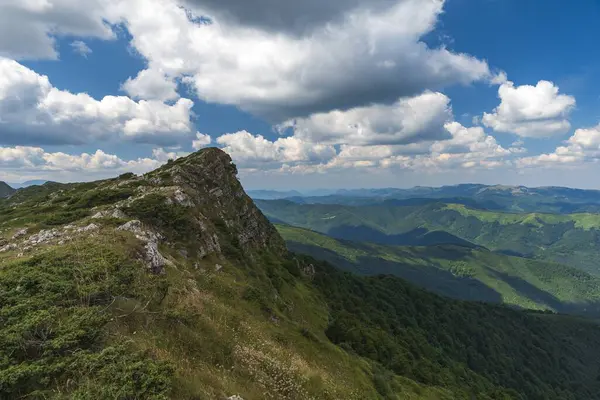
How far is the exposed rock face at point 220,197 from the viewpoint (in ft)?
246

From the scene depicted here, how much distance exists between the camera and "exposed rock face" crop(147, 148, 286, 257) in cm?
7506

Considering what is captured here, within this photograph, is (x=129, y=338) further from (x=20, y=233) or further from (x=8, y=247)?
(x=20, y=233)

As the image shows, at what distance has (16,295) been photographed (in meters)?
18.7

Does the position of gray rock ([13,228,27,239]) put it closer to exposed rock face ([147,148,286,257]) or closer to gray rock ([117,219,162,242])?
gray rock ([117,219,162,242])

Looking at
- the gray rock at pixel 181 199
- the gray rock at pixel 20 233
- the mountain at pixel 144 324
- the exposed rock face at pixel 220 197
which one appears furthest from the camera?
the exposed rock face at pixel 220 197

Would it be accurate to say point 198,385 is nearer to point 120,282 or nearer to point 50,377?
point 50,377

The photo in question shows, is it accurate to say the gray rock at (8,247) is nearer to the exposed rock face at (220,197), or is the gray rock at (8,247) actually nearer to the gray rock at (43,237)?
the gray rock at (43,237)

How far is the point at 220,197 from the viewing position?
304 feet

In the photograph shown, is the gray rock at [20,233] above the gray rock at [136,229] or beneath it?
beneath

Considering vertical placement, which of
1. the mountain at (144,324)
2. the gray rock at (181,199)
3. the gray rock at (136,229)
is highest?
the gray rock at (181,199)

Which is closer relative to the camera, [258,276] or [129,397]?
[129,397]

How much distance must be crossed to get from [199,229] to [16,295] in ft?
121

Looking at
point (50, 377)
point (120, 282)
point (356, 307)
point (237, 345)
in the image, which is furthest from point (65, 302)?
point (356, 307)

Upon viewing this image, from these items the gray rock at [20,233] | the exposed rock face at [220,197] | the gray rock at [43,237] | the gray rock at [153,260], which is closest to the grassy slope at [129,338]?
the gray rock at [153,260]
